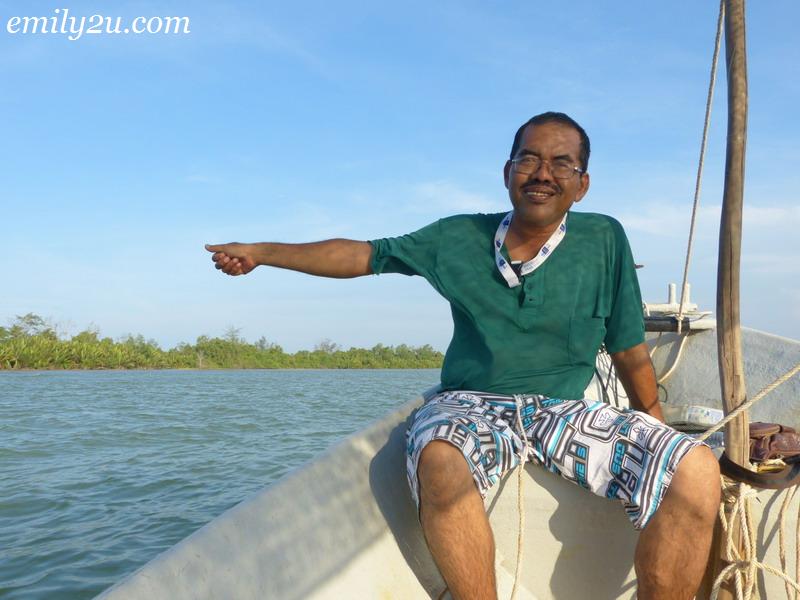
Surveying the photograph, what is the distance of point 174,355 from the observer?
104 ft

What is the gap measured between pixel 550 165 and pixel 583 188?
14cm

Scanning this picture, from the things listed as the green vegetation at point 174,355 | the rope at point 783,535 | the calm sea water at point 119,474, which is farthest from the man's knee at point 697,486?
the green vegetation at point 174,355

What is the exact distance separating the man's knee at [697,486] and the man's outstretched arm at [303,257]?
2.81 feet

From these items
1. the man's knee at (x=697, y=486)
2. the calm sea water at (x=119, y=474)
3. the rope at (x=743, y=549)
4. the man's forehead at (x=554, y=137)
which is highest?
the man's forehead at (x=554, y=137)

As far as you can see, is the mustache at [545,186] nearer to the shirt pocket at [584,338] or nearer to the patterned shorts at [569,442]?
the shirt pocket at [584,338]

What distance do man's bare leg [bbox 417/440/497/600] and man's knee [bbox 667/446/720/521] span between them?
379 mm

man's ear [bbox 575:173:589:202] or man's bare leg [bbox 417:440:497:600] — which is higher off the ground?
man's ear [bbox 575:173:589:202]

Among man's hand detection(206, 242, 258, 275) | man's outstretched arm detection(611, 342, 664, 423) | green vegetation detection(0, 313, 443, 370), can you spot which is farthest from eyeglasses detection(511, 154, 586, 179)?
green vegetation detection(0, 313, 443, 370)

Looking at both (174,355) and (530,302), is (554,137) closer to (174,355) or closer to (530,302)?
(530,302)

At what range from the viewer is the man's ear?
1662 millimetres

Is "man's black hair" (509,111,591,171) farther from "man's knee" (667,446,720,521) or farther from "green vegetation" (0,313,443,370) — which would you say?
"green vegetation" (0,313,443,370)

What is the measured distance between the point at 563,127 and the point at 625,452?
0.79m

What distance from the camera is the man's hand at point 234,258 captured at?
1531mm

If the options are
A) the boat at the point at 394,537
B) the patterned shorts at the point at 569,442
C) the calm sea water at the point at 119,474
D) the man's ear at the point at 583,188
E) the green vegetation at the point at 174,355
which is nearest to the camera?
the boat at the point at 394,537
